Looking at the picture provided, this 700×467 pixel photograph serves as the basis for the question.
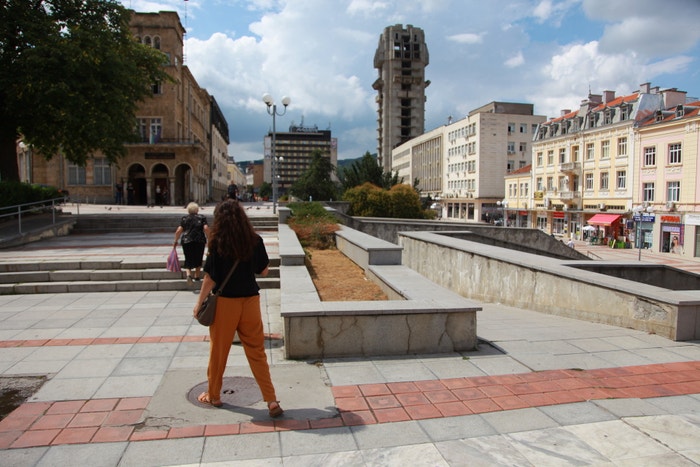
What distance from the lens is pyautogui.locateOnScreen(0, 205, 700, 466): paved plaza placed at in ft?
11.9

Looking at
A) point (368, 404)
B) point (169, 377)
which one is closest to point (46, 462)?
point (169, 377)

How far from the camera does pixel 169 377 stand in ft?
16.7

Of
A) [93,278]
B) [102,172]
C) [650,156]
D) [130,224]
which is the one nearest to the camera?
[93,278]

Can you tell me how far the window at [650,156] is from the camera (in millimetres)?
44438

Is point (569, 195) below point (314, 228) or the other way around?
the other way around

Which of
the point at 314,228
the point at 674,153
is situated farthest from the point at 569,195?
the point at 314,228

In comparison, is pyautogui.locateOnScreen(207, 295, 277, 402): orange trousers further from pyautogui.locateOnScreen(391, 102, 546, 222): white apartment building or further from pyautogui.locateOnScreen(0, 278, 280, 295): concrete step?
pyautogui.locateOnScreen(391, 102, 546, 222): white apartment building

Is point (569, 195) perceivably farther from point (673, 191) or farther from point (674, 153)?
point (674, 153)

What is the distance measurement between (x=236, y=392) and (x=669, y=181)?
4800cm

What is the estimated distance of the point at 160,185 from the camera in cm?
4416

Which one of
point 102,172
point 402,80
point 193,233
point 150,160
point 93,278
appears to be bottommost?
point 93,278

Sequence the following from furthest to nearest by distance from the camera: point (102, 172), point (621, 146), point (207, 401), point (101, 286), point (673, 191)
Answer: point (621, 146)
point (673, 191)
point (102, 172)
point (101, 286)
point (207, 401)

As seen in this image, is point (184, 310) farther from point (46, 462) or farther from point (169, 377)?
point (46, 462)

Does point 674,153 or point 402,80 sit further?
point 402,80
